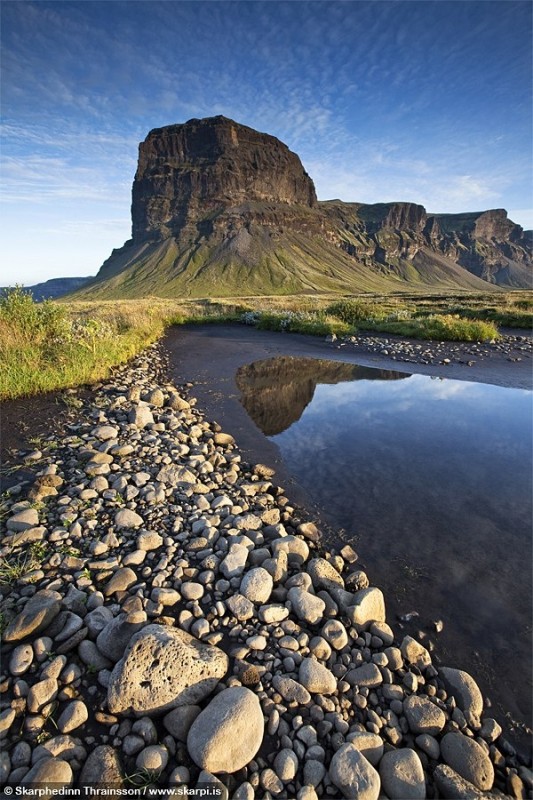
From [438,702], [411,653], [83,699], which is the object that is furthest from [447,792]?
[83,699]

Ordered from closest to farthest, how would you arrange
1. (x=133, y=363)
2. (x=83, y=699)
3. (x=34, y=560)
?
(x=83, y=699) < (x=34, y=560) < (x=133, y=363)

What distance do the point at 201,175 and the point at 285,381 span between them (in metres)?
199

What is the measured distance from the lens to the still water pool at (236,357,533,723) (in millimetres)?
3859

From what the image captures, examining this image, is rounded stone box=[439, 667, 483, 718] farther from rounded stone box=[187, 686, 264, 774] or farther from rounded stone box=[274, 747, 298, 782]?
rounded stone box=[187, 686, 264, 774]

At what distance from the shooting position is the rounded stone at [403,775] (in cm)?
246

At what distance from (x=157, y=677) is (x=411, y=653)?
2.26 meters

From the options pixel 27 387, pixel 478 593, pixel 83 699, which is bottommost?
pixel 478 593

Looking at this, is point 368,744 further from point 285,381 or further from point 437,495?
point 285,381

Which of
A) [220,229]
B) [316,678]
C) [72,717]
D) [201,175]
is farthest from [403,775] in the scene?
[201,175]

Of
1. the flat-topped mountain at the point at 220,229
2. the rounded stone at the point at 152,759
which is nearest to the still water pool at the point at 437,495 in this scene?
the rounded stone at the point at 152,759

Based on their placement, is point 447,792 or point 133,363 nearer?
point 447,792

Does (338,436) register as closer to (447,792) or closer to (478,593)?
(478,593)

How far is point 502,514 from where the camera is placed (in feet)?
19.1

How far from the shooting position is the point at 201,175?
17888 cm
